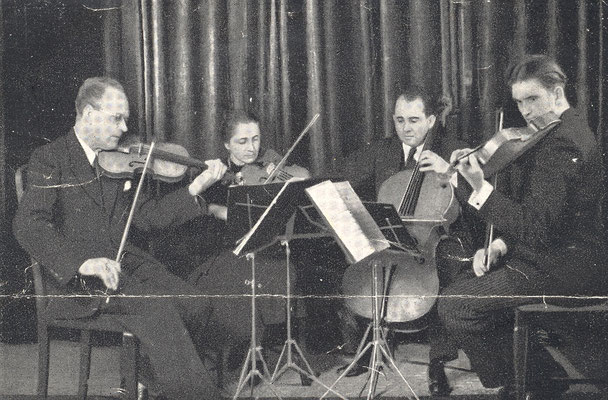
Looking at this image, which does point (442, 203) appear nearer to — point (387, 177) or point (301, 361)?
point (387, 177)

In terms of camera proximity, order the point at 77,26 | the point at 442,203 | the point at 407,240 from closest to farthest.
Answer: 1. the point at 407,240
2. the point at 442,203
3. the point at 77,26

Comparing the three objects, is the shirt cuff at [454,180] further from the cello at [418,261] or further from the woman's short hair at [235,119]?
the woman's short hair at [235,119]

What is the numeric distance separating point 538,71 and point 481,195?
2.40 feet

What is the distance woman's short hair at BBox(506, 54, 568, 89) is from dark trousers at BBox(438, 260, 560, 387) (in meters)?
0.88

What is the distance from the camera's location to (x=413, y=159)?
140 inches

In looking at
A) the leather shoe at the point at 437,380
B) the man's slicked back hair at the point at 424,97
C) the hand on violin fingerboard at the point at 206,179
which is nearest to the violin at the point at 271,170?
the hand on violin fingerboard at the point at 206,179

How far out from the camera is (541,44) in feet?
11.4

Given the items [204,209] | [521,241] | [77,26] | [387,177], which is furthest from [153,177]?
[521,241]

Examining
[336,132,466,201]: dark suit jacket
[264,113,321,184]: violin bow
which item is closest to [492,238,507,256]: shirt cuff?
[336,132,466,201]: dark suit jacket

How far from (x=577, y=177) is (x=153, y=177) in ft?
6.42

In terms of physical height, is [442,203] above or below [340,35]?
below

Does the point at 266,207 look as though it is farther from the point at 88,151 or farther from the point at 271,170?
the point at 88,151

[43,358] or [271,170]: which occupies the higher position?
[271,170]

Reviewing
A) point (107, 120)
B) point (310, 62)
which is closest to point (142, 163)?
point (107, 120)
